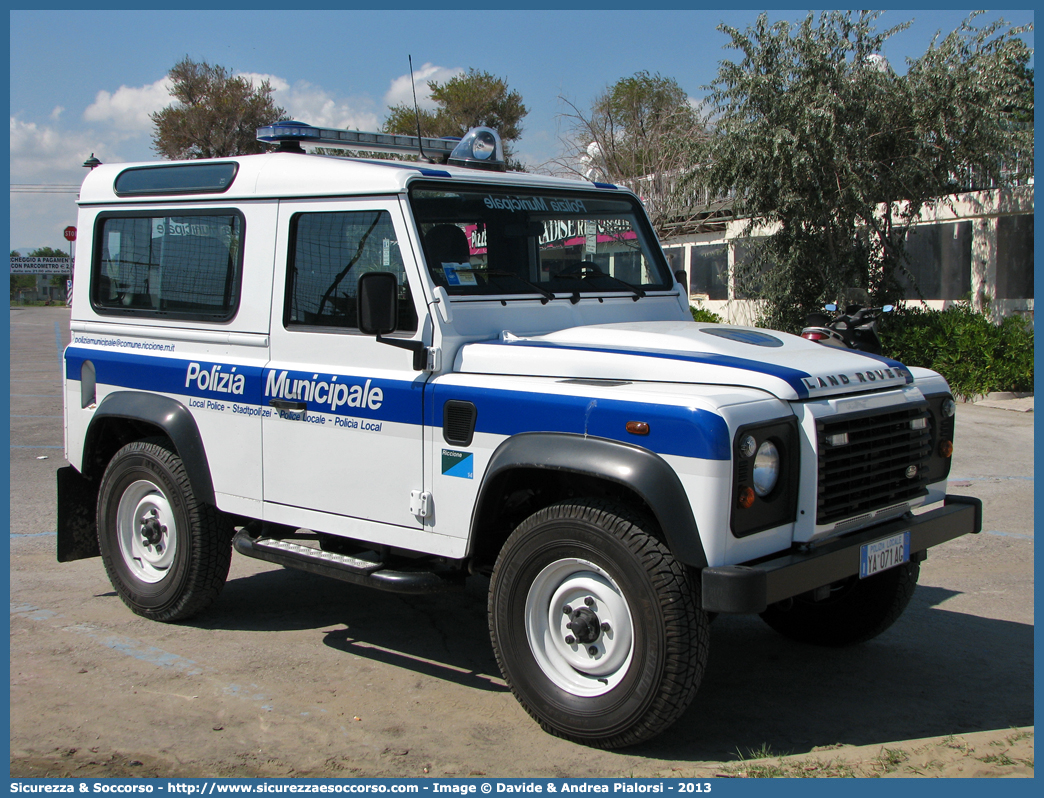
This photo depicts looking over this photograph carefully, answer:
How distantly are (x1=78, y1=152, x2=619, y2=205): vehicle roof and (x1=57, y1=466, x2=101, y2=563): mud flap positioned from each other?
68.9 inches

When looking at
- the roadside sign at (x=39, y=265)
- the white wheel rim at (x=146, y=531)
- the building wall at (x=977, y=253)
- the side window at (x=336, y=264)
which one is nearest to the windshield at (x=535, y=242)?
the side window at (x=336, y=264)

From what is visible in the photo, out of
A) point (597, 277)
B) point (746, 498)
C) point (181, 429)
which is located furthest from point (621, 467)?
point (181, 429)

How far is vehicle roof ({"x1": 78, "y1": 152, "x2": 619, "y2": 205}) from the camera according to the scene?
176 inches

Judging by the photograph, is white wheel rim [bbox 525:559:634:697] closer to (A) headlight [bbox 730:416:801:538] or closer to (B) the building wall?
(A) headlight [bbox 730:416:801:538]

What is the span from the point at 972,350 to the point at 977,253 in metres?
3.06

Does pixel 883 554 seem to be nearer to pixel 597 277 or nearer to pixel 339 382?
pixel 597 277

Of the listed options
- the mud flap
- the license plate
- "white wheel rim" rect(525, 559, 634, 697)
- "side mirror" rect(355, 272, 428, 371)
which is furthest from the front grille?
the mud flap

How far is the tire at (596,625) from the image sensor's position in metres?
3.50

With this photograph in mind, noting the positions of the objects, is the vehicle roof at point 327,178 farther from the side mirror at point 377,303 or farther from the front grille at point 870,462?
the front grille at point 870,462

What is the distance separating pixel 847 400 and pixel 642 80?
1075 inches

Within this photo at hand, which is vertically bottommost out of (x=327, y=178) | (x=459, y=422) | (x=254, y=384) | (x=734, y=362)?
(x=459, y=422)

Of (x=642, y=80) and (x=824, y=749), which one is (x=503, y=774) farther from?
(x=642, y=80)

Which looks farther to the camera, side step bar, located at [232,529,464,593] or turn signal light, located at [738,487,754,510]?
side step bar, located at [232,529,464,593]

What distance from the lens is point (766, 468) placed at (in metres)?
3.55
